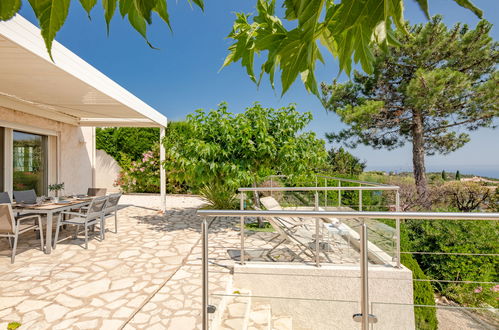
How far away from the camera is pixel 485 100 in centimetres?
1077

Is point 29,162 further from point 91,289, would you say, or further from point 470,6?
point 470,6

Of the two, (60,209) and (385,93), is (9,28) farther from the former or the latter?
(385,93)

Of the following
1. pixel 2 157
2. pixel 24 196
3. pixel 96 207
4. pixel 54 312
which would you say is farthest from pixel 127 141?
pixel 54 312

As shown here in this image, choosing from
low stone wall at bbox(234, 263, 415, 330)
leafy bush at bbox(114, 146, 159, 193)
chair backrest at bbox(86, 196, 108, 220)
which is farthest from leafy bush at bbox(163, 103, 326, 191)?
leafy bush at bbox(114, 146, 159, 193)

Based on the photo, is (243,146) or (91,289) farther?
(243,146)

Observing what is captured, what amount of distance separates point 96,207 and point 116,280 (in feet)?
5.88

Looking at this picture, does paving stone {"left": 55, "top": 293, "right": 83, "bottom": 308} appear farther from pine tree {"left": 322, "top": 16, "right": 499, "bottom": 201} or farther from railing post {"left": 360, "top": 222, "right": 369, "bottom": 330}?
pine tree {"left": 322, "top": 16, "right": 499, "bottom": 201}

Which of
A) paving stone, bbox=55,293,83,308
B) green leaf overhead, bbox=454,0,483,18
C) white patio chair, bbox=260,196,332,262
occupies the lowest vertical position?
paving stone, bbox=55,293,83,308

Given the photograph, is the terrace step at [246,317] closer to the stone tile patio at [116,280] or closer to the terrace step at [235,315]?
the terrace step at [235,315]

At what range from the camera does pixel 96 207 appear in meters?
4.79

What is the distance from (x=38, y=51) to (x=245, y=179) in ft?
12.5

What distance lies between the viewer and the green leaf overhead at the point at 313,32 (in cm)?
67

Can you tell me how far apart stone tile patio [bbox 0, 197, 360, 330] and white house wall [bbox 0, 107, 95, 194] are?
3.22 meters

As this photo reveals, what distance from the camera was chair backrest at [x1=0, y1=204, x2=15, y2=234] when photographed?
3.78 meters
